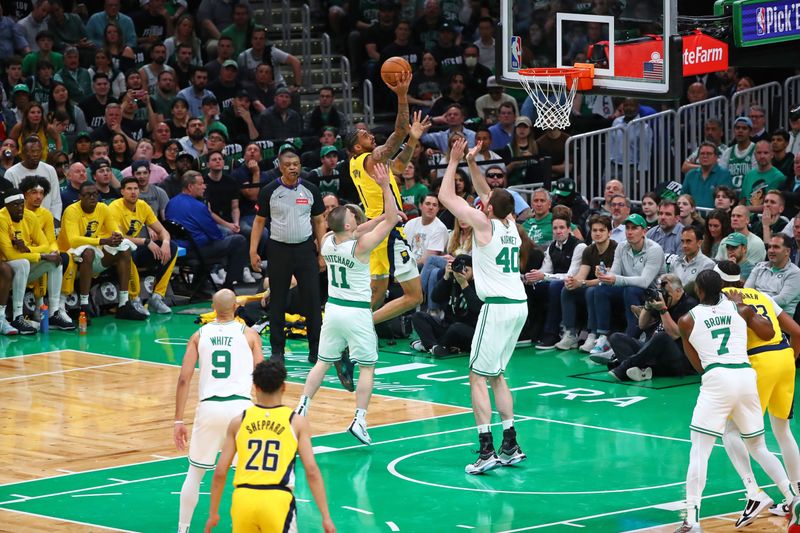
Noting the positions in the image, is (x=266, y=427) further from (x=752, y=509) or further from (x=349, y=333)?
(x=349, y=333)

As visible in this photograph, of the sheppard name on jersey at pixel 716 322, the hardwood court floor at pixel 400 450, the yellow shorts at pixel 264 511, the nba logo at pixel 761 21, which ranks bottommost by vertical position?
the hardwood court floor at pixel 400 450

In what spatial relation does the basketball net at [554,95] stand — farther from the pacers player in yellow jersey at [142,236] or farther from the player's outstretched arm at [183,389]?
the pacers player in yellow jersey at [142,236]

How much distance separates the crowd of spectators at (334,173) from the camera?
15.9m

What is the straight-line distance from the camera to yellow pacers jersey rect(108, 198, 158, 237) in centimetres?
1914

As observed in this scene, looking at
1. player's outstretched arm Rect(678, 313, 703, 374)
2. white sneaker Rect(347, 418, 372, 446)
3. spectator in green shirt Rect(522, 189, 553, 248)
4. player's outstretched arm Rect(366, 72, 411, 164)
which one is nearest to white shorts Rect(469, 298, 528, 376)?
white sneaker Rect(347, 418, 372, 446)

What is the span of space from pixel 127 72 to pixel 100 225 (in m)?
4.76

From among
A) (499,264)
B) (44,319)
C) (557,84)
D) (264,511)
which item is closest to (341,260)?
(499,264)

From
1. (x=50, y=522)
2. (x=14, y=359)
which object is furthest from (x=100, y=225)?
(x=50, y=522)

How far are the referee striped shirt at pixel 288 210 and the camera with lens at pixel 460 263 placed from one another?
5.52 ft

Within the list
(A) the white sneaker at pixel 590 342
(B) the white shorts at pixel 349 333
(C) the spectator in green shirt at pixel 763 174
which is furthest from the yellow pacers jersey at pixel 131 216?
(C) the spectator in green shirt at pixel 763 174

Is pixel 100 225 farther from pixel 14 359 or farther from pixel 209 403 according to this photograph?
pixel 209 403

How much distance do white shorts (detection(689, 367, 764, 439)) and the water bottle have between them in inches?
416

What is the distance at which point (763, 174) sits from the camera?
703 inches

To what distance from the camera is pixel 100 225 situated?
18.8 metres
